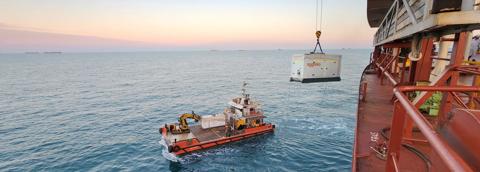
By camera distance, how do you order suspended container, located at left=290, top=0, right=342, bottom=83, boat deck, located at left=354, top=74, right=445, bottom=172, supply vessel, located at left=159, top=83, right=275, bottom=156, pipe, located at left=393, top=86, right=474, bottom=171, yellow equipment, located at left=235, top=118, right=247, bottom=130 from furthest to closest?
suspended container, located at left=290, top=0, right=342, bottom=83 < yellow equipment, located at left=235, top=118, right=247, bottom=130 < supply vessel, located at left=159, top=83, right=275, bottom=156 < boat deck, located at left=354, top=74, right=445, bottom=172 < pipe, located at left=393, top=86, right=474, bottom=171

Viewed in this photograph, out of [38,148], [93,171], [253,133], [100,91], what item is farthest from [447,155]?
[100,91]

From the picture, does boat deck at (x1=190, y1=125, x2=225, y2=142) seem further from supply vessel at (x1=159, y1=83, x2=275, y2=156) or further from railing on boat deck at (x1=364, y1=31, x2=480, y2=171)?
railing on boat deck at (x1=364, y1=31, x2=480, y2=171)

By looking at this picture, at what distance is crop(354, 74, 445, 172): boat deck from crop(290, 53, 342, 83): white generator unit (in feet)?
50.7

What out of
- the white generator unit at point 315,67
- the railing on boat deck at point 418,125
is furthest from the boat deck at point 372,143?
the white generator unit at point 315,67

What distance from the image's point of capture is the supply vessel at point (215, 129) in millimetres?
20984

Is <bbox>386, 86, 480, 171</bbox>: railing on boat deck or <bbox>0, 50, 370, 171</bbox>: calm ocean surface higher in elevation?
<bbox>386, 86, 480, 171</bbox>: railing on boat deck

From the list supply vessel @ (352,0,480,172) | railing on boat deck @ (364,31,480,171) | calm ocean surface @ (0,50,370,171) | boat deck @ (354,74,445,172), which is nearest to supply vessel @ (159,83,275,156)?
calm ocean surface @ (0,50,370,171)

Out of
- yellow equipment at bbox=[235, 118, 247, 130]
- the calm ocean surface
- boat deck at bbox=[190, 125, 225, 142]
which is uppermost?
yellow equipment at bbox=[235, 118, 247, 130]

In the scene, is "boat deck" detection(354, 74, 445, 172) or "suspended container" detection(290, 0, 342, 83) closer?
"boat deck" detection(354, 74, 445, 172)

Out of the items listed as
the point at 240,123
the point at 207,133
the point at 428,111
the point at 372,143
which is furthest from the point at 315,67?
the point at 372,143

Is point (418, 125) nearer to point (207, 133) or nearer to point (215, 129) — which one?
point (207, 133)

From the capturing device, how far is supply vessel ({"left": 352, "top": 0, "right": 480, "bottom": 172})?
1.62 meters

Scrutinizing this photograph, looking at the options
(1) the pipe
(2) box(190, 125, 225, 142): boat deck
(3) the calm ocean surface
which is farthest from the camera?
(2) box(190, 125, 225, 142): boat deck

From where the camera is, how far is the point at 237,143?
23.5 meters
